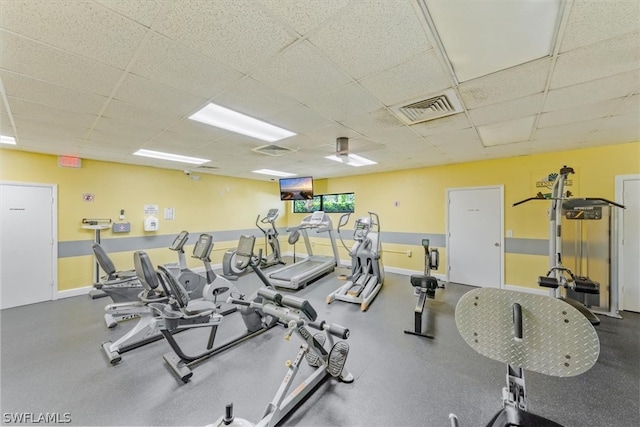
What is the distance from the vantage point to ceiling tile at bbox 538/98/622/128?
2326mm

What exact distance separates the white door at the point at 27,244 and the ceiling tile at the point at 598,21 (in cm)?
674

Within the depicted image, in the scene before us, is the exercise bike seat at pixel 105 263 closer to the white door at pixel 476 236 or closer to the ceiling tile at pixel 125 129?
the ceiling tile at pixel 125 129

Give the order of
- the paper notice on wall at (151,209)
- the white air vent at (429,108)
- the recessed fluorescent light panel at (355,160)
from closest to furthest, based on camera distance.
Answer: the white air vent at (429,108)
the recessed fluorescent light panel at (355,160)
the paper notice on wall at (151,209)

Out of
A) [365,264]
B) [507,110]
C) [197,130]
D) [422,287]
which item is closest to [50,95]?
[197,130]

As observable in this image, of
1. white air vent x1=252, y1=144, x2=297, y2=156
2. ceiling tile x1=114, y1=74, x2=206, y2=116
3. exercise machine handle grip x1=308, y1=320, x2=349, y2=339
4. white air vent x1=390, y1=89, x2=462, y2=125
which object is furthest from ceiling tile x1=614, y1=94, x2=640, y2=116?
ceiling tile x1=114, y1=74, x2=206, y2=116

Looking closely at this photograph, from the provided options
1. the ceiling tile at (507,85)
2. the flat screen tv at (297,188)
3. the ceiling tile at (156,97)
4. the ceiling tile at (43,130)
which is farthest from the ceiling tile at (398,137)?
the ceiling tile at (43,130)

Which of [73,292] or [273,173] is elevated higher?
[273,173]

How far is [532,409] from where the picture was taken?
1.87m

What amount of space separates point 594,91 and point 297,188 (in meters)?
5.05

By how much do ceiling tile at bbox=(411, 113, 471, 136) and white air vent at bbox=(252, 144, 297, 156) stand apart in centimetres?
197

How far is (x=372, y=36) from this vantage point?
1428 millimetres

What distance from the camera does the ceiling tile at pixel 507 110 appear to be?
225 cm

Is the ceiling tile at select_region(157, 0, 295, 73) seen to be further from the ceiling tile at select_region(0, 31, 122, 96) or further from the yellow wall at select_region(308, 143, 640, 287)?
the yellow wall at select_region(308, 143, 640, 287)

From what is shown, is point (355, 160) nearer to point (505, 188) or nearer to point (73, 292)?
point (505, 188)
